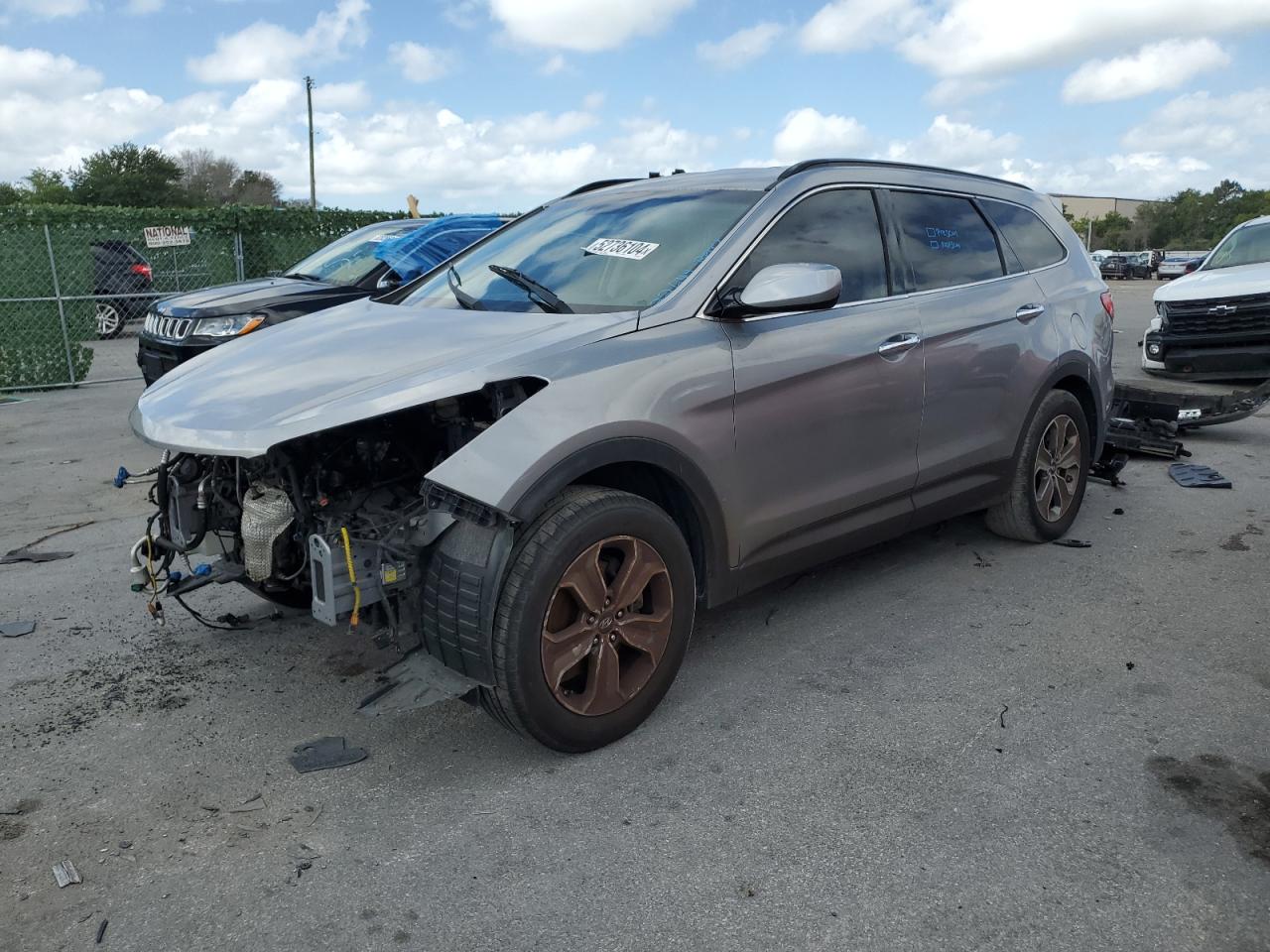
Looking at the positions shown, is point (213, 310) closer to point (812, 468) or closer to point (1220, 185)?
point (812, 468)

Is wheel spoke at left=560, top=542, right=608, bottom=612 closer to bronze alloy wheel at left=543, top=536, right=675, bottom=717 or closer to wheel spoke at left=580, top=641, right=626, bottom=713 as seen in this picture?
bronze alloy wheel at left=543, top=536, right=675, bottom=717

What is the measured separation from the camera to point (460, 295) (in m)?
4.12

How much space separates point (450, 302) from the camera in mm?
4098

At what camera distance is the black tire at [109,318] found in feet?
43.5

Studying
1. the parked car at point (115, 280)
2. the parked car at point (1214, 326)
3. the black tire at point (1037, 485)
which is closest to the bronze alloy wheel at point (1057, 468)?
the black tire at point (1037, 485)

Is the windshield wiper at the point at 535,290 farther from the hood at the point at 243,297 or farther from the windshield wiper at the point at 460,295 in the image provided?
the hood at the point at 243,297

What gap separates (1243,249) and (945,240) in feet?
29.2

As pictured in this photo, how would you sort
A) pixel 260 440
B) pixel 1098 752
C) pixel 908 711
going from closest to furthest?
pixel 260 440
pixel 1098 752
pixel 908 711

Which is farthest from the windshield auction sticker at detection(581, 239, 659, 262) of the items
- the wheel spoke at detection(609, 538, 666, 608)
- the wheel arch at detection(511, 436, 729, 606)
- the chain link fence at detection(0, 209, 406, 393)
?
the chain link fence at detection(0, 209, 406, 393)

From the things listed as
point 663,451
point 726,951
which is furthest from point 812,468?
point 726,951

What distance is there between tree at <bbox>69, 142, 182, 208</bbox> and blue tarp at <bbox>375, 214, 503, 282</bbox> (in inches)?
2029

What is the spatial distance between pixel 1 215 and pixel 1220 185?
10369 centimetres

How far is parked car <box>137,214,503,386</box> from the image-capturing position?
26.2 feet

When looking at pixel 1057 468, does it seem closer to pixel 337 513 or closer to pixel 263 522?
pixel 337 513
